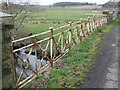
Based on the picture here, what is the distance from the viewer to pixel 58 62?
861cm

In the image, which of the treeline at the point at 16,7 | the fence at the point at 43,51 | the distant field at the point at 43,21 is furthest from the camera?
the distant field at the point at 43,21

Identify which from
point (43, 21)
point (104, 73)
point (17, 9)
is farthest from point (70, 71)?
point (43, 21)

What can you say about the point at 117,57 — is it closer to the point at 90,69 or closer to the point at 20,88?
the point at 90,69

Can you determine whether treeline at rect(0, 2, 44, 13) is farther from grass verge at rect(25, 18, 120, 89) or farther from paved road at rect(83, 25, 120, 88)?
paved road at rect(83, 25, 120, 88)

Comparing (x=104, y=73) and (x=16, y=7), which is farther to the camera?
(x=16, y=7)

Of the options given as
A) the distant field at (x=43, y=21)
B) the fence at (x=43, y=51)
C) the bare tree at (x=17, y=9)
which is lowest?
the distant field at (x=43, y=21)

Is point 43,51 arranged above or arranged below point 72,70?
above

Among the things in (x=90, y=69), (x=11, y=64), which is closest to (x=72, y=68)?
(x=90, y=69)

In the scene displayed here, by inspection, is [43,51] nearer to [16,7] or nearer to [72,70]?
[72,70]

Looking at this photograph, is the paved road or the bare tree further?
the bare tree

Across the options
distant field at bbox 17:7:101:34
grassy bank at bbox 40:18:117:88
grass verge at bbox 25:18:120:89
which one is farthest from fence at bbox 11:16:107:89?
distant field at bbox 17:7:101:34

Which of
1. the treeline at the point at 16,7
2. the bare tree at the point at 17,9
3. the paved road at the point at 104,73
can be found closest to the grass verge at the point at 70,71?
the paved road at the point at 104,73

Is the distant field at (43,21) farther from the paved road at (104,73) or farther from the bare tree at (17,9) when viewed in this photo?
the paved road at (104,73)

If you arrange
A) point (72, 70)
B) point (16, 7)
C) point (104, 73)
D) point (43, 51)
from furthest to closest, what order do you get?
point (16, 7)
point (72, 70)
point (43, 51)
point (104, 73)
